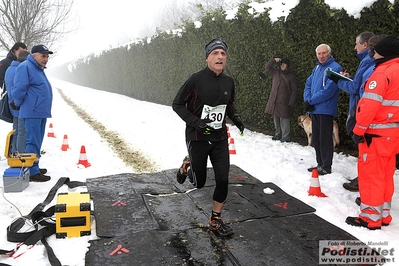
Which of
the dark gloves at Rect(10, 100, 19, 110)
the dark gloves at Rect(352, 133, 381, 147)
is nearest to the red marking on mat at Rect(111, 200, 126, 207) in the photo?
the dark gloves at Rect(10, 100, 19, 110)

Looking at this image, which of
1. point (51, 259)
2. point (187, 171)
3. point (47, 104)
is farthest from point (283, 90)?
point (51, 259)

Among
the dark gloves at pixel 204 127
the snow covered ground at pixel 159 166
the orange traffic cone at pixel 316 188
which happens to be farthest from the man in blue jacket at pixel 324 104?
the dark gloves at pixel 204 127

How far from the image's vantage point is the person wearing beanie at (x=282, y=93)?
8.56 meters

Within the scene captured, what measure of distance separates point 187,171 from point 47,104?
333 centimetres

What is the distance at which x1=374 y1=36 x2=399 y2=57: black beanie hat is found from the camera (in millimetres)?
4012

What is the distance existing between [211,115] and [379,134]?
2.13 m

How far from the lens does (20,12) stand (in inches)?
613

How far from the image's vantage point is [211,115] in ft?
13.6

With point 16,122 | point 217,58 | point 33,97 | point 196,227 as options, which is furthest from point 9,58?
point 196,227

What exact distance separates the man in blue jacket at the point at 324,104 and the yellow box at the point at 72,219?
172 inches

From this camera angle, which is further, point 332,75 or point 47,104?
point 47,104

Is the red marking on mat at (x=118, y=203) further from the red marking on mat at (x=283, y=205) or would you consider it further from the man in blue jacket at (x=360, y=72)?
the man in blue jacket at (x=360, y=72)

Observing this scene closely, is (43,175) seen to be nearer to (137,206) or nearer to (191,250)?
(137,206)

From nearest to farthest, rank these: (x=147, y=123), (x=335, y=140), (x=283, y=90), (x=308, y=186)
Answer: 1. (x=308, y=186)
2. (x=335, y=140)
3. (x=283, y=90)
4. (x=147, y=123)
